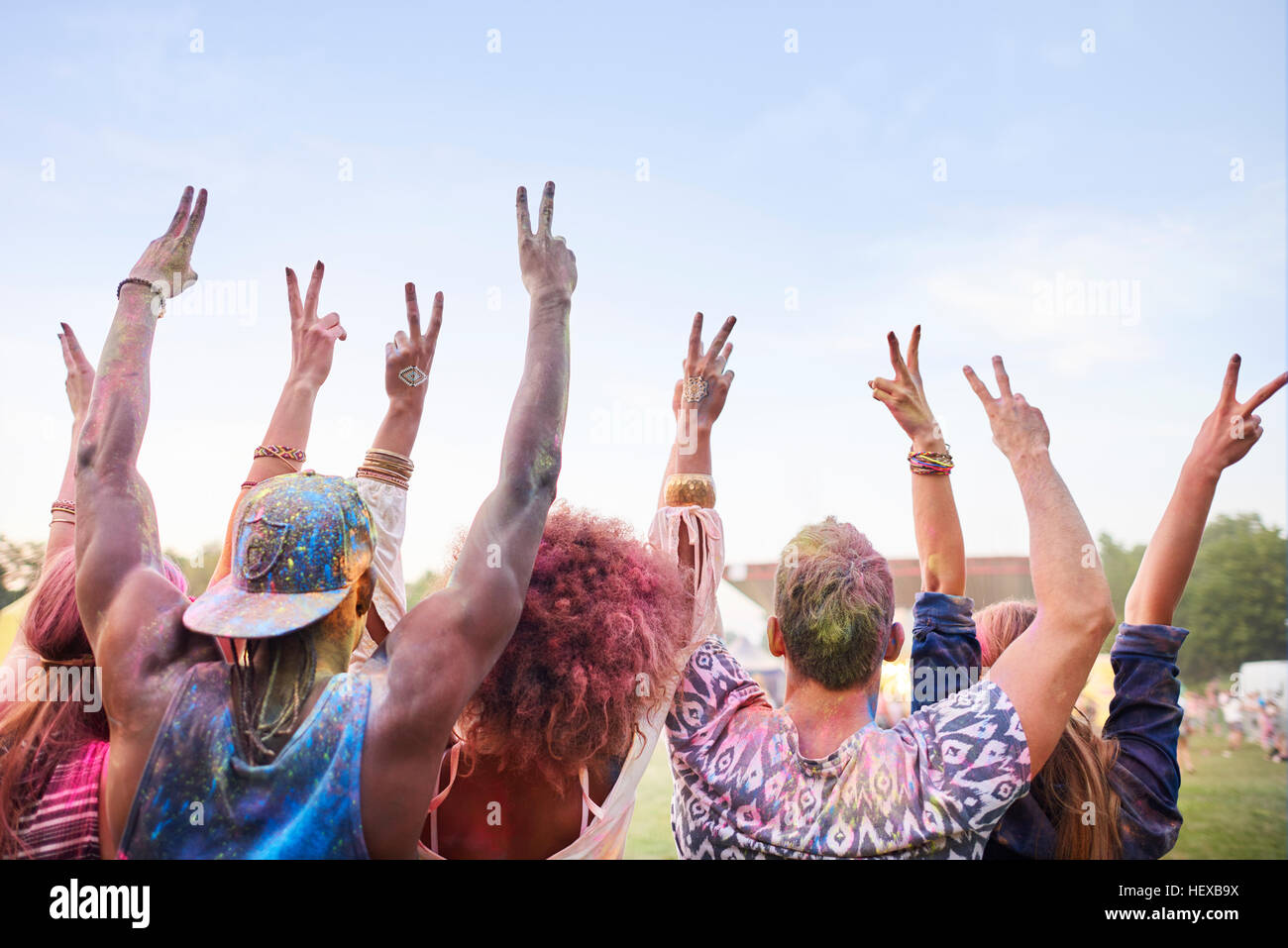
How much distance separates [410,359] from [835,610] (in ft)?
4.61

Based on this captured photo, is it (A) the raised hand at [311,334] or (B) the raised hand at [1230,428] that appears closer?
(B) the raised hand at [1230,428]

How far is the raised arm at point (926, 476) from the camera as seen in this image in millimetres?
2555

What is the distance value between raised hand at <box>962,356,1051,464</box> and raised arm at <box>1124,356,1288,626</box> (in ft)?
1.57

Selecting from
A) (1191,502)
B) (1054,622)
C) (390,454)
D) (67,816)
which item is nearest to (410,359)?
(390,454)

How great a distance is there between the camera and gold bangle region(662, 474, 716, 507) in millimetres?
2629

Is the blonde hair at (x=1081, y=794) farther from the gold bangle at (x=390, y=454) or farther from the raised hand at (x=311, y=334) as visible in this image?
the raised hand at (x=311, y=334)

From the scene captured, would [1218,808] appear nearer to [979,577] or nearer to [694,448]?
[979,577]

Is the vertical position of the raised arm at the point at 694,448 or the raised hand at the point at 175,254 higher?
the raised hand at the point at 175,254

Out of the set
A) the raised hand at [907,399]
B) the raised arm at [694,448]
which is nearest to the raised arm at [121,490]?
the raised arm at [694,448]

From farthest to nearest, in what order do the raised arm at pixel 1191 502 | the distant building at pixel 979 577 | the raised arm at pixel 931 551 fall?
the distant building at pixel 979 577, the raised arm at pixel 1191 502, the raised arm at pixel 931 551

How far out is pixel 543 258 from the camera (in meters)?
2.27

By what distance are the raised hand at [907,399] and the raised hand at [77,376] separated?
2539mm

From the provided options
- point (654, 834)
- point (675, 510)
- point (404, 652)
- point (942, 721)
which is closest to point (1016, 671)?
point (942, 721)

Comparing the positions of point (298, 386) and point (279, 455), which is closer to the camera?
point (279, 455)
